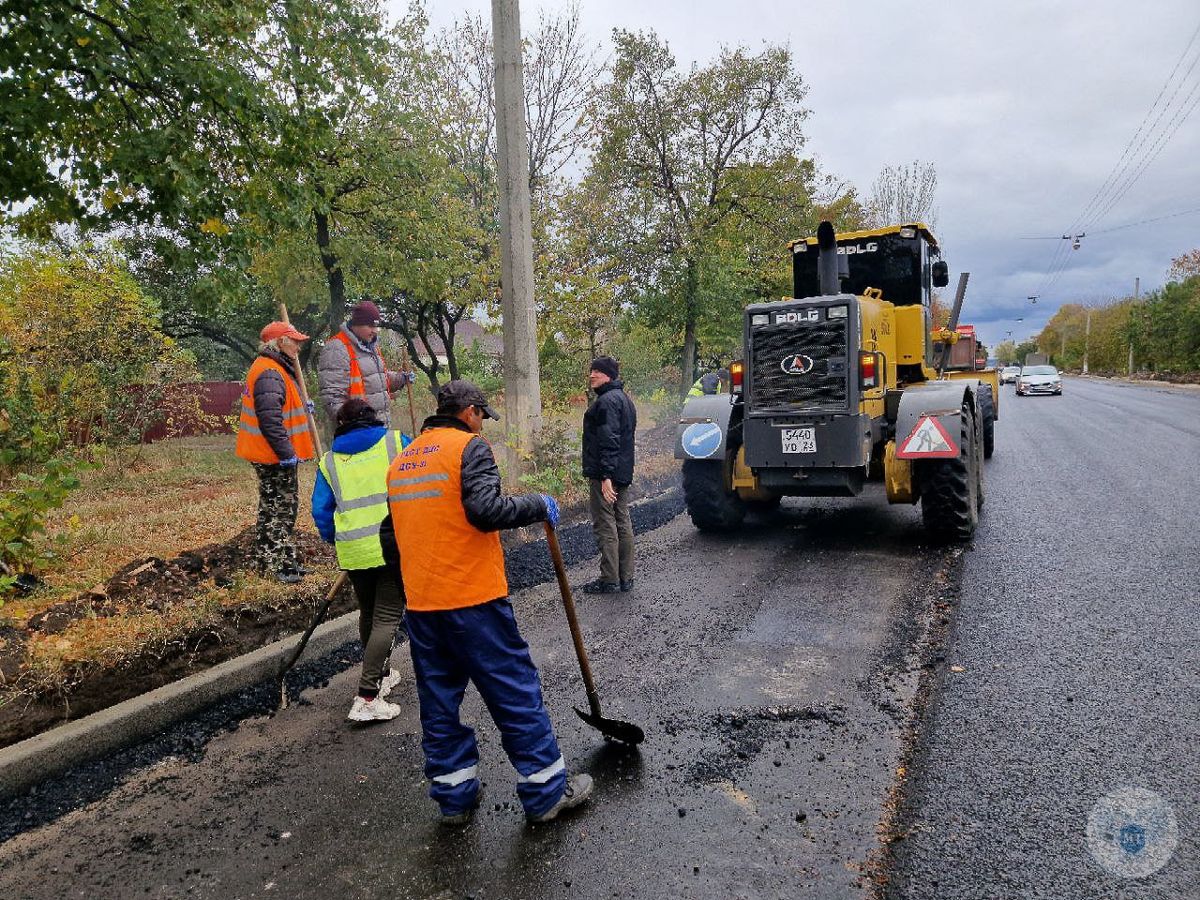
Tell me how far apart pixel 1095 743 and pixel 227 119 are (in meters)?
6.32

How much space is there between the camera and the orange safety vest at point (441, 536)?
2.86 meters

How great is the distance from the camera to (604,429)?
227 inches

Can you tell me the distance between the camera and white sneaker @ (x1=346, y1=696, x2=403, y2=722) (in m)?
3.76

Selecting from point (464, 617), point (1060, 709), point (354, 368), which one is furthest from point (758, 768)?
point (354, 368)

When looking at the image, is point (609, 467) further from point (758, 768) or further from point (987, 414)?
point (987, 414)

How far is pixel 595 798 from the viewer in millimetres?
3018

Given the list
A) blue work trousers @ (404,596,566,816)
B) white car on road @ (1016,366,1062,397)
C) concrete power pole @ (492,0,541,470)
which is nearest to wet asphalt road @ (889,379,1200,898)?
blue work trousers @ (404,596,566,816)

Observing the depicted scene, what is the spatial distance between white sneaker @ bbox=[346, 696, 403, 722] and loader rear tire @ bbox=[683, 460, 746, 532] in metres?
4.19

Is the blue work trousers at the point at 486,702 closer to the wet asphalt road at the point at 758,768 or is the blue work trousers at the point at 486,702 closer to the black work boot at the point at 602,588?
the wet asphalt road at the point at 758,768

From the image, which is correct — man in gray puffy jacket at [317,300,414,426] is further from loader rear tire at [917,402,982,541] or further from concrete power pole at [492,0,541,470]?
loader rear tire at [917,402,982,541]

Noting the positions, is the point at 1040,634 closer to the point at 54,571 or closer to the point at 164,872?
the point at 164,872

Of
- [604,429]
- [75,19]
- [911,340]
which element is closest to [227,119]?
[75,19]

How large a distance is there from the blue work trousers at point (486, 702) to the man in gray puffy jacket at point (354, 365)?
2.71m

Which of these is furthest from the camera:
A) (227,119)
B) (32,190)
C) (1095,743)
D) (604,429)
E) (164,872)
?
(604,429)
